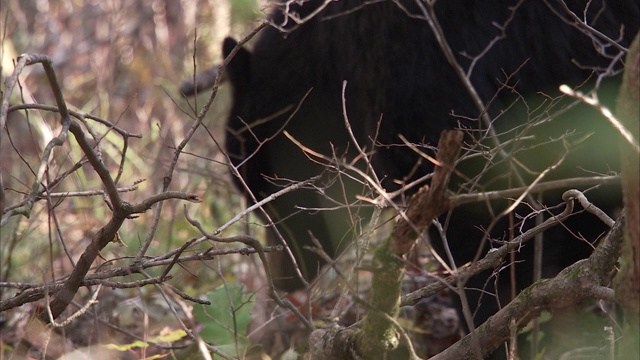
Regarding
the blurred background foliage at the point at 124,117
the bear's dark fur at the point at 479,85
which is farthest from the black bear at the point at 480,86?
the blurred background foliage at the point at 124,117

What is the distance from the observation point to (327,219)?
14.1 feet

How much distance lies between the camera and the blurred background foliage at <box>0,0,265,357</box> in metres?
4.63

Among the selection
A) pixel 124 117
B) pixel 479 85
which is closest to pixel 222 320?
pixel 479 85

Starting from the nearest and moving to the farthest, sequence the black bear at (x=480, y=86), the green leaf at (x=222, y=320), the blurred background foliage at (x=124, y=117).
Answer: the green leaf at (x=222, y=320) → the black bear at (x=480, y=86) → the blurred background foliage at (x=124, y=117)

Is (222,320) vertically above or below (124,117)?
below

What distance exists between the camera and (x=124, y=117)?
24.2 feet

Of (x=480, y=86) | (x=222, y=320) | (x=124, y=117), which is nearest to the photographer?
(x=222, y=320)

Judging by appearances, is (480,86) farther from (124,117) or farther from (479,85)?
(124,117)

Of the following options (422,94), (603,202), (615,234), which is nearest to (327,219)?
(422,94)

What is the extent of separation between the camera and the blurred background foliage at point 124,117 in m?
4.63

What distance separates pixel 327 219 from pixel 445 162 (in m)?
2.73

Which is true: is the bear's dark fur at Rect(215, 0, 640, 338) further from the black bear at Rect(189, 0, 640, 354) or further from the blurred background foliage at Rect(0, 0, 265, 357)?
the blurred background foliage at Rect(0, 0, 265, 357)

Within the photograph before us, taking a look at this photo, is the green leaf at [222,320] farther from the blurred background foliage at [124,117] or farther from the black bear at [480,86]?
the blurred background foliage at [124,117]

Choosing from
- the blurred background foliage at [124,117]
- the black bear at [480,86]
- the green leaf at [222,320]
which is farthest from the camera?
the blurred background foliage at [124,117]
